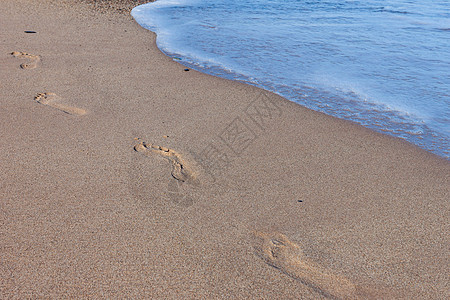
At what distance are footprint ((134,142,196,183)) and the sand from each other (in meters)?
0.01

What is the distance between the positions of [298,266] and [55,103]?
283 centimetres

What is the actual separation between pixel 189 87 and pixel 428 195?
8.90ft

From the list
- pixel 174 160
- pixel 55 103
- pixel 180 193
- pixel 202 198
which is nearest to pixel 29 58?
pixel 55 103

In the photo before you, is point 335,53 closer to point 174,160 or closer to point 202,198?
point 174,160

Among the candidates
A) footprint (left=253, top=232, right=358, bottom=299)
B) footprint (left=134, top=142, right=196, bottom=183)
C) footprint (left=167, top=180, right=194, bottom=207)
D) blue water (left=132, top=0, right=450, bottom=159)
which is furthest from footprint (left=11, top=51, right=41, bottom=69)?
footprint (left=253, top=232, right=358, bottom=299)

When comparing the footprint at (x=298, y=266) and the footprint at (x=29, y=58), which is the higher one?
the footprint at (x=29, y=58)

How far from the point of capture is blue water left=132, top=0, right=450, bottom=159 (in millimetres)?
3877

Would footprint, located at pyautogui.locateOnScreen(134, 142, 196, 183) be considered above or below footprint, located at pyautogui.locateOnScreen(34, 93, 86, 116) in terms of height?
below

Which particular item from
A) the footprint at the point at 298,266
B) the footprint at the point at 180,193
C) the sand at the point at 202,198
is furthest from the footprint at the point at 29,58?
the footprint at the point at 298,266

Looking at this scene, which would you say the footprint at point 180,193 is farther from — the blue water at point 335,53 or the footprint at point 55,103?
the blue water at point 335,53

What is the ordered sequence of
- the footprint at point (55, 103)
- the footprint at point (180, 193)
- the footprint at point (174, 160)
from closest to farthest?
the footprint at point (180, 193) → the footprint at point (174, 160) → the footprint at point (55, 103)

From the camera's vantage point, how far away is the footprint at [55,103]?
3.33 m

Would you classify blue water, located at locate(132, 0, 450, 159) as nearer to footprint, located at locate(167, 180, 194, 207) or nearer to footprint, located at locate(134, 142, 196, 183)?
footprint, located at locate(134, 142, 196, 183)

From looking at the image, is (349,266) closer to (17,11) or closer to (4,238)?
(4,238)
